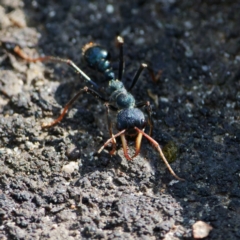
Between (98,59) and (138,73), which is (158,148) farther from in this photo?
(98,59)

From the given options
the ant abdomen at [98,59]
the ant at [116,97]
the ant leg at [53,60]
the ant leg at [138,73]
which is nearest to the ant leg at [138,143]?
the ant at [116,97]

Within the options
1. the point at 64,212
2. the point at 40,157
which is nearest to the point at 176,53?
the point at 40,157

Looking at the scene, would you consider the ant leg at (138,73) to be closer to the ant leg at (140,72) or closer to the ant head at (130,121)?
the ant leg at (140,72)

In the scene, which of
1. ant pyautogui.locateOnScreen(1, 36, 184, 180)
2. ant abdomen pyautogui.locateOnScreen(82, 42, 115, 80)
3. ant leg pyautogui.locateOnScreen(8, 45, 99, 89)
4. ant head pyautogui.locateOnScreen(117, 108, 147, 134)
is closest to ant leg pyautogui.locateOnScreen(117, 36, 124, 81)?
ant pyautogui.locateOnScreen(1, 36, 184, 180)

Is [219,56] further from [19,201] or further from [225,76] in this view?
[19,201]

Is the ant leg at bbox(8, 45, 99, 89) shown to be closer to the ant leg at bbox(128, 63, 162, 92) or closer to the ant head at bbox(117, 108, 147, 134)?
the ant leg at bbox(128, 63, 162, 92)

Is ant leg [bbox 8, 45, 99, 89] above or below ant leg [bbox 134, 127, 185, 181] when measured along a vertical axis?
above

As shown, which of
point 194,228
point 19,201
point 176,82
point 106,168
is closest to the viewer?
point 194,228
